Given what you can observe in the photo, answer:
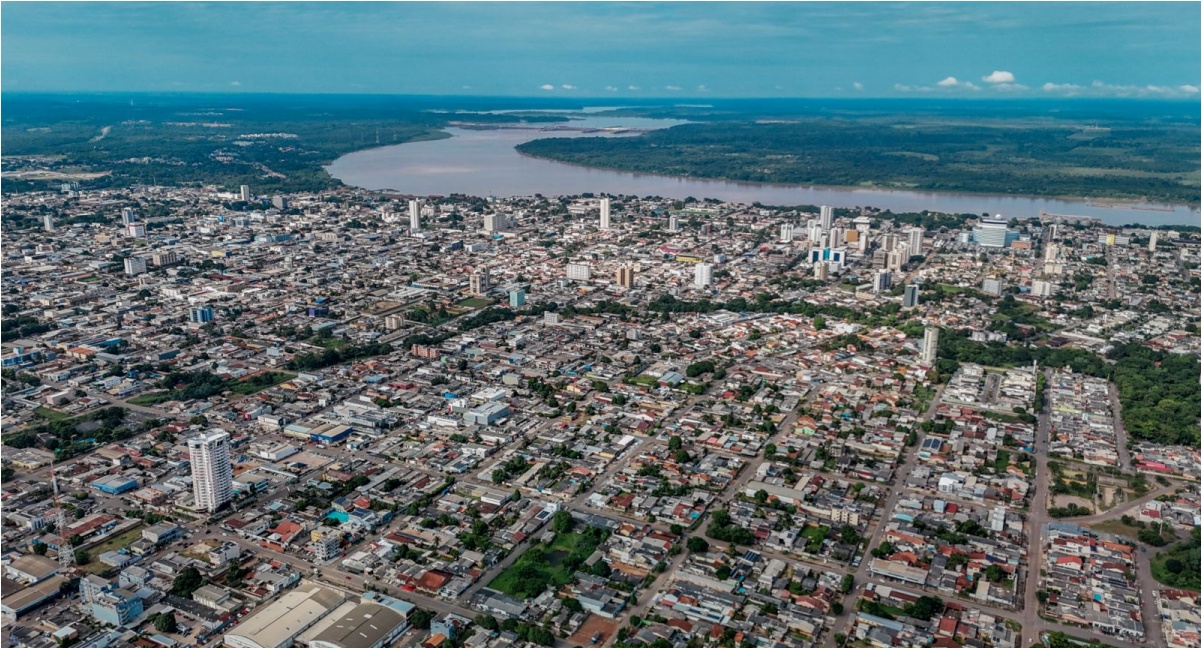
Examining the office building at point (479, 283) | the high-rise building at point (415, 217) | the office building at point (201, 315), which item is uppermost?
the high-rise building at point (415, 217)

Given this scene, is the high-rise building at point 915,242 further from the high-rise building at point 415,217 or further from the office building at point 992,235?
the high-rise building at point 415,217

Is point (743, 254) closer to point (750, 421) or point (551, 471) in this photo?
point (750, 421)

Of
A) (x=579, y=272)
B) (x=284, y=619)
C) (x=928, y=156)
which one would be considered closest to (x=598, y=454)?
(x=284, y=619)

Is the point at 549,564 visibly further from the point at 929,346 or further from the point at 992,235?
the point at 992,235

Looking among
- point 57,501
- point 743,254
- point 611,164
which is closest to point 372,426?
point 57,501

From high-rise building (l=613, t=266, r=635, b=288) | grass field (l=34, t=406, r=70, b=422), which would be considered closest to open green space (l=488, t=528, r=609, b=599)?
grass field (l=34, t=406, r=70, b=422)

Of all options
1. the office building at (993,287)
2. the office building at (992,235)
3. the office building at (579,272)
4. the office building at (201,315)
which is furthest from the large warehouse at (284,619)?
the office building at (992,235)
